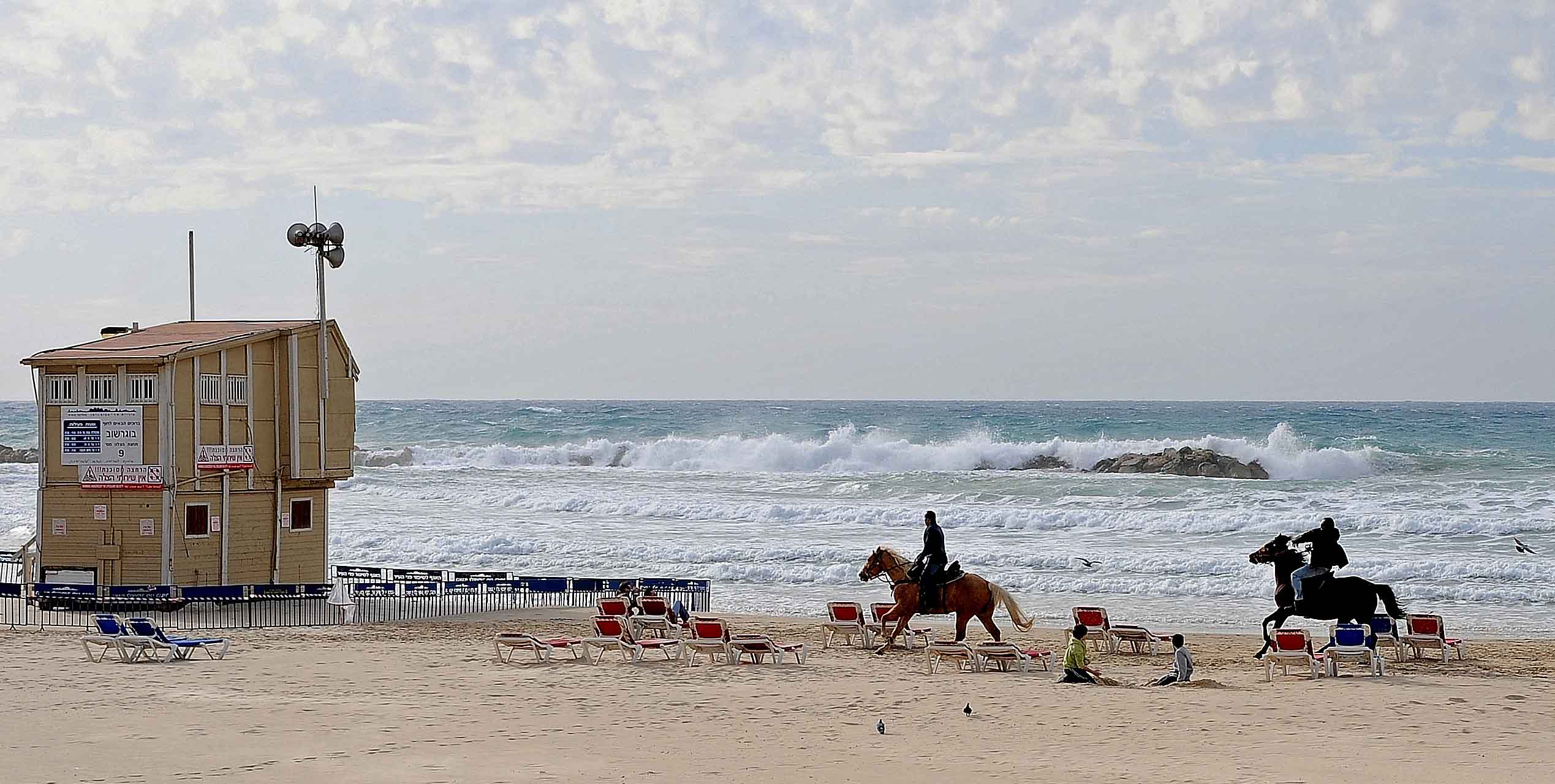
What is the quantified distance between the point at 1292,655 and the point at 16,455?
241 ft

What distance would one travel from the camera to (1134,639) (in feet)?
60.2

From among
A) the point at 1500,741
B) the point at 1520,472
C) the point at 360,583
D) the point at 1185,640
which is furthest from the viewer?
the point at 1520,472

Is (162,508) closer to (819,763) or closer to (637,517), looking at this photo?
(819,763)

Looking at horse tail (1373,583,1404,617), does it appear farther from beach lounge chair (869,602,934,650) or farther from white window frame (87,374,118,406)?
white window frame (87,374,118,406)

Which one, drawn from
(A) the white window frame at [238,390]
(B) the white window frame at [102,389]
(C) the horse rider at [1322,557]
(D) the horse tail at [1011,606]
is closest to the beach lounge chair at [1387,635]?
(C) the horse rider at [1322,557]

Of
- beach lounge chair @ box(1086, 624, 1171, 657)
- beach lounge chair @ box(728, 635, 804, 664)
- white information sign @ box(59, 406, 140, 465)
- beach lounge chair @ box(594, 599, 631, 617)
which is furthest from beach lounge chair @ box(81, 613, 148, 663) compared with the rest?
beach lounge chair @ box(1086, 624, 1171, 657)

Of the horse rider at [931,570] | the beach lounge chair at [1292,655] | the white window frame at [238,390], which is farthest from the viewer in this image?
the white window frame at [238,390]

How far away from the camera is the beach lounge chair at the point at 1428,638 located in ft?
55.9

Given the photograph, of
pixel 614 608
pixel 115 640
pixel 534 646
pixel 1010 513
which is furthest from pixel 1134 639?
pixel 1010 513

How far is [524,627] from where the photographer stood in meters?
20.3

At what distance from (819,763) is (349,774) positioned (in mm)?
3331

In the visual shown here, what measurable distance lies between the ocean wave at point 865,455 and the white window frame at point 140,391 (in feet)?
140

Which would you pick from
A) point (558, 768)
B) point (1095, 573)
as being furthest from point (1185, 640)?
point (558, 768)

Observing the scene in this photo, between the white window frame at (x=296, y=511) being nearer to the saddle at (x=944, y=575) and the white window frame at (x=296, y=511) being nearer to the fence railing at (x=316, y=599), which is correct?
the fence railing at (x=316, y=599)
